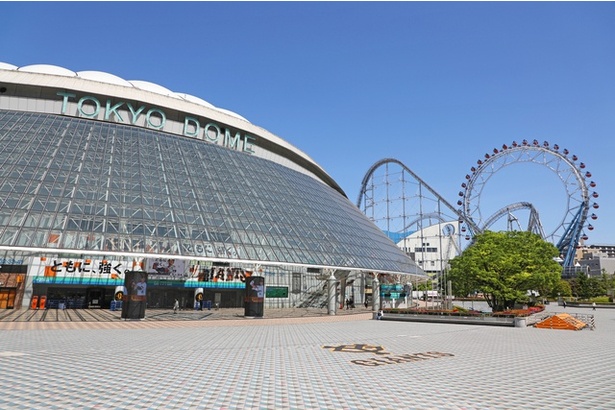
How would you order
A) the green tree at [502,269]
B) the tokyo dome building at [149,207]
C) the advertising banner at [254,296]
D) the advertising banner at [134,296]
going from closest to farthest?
the tokyo dome building at [149,207] → the advertising banner at [134,296] → the advertising banner at [254,296] → the green tree at [502,269]

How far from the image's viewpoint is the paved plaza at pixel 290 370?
38.5 ft

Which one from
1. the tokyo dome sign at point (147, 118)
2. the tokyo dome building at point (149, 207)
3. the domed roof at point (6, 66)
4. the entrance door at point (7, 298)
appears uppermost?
the domed roof at point (6, 66)

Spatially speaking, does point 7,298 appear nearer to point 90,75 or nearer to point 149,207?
point 149,207

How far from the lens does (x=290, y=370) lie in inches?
629

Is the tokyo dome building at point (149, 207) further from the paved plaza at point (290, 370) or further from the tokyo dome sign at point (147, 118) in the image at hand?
the paved plaza at point (290, 370)

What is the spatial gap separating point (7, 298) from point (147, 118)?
2344 centimetres

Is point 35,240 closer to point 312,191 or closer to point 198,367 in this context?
point 198,367

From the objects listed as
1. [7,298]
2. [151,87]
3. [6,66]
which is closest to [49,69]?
[6,66]

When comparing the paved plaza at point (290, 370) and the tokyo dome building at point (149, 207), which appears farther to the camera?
the tokyo dome building at point (149, 207)

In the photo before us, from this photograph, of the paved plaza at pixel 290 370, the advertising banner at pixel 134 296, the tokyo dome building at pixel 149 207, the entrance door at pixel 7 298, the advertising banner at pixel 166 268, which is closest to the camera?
the paved plaza at pixel 290 370

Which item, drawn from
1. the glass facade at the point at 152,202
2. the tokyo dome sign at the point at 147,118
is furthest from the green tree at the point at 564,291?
the tokyo dome sign at the point at 147,118

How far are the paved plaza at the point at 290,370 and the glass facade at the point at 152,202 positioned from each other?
6.87 m

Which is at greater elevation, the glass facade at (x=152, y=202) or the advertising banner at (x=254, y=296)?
the glass facade at (x=152, y=202)

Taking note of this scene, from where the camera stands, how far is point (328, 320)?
1553 inches
